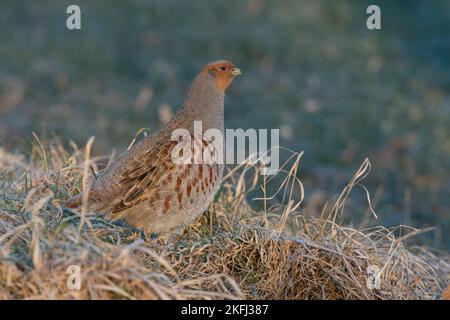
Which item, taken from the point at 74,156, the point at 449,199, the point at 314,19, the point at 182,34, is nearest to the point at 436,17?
the point at 314,19

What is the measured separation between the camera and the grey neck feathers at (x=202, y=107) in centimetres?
425

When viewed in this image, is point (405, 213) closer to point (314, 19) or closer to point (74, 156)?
point (74, 156)

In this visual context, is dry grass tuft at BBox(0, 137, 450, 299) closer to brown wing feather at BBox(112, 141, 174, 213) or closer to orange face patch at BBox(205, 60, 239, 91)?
brown wing feather at BBox(112, 141, 174, 213)

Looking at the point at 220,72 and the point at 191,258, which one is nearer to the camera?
the point at 191,258

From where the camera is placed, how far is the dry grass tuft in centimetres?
312

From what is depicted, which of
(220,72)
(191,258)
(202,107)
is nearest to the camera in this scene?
(191,258)

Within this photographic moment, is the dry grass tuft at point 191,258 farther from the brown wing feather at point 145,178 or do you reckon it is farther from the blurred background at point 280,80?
the blurred background at point 280,80

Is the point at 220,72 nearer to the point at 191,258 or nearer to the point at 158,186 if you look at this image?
the point at 158,186

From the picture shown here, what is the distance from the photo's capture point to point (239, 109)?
8969mm

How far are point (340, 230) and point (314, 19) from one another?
7.62 m

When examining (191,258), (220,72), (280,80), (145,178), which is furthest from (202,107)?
(280,80)

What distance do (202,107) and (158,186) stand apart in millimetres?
506

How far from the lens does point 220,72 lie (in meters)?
4.43

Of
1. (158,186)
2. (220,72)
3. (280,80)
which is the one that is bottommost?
(158,186)
